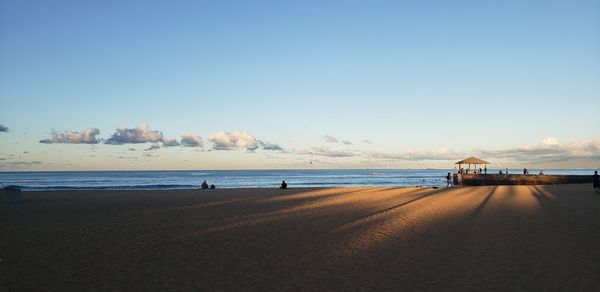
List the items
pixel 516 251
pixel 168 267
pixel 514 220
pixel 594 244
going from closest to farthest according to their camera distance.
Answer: pixel 168 267 < pixel 516 251 < pixel 594 244 < pixel 514 220

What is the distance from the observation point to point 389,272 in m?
8.41

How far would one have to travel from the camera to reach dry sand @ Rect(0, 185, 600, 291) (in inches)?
306

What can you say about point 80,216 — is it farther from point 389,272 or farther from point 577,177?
point 577,177

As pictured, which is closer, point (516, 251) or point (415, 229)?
point (516, 251)

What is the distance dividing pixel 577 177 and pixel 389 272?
4895cm

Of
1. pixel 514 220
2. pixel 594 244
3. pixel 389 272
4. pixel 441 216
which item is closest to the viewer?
pixel 389 272

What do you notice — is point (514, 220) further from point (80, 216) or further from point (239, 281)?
point (80, 216)

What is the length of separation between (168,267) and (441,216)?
12219mm

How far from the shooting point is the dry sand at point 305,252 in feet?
25.5

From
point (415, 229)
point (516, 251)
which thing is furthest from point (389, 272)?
point (415, 229)

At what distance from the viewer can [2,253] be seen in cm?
1062

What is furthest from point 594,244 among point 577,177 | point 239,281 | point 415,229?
point 577,177

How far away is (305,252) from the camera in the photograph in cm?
1059

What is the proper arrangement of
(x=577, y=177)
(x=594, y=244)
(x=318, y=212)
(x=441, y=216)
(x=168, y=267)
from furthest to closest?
(x=577, y=177) → (x=318, y=212) → (x=441, y=216) → (x=594, y=244) → (x=168, y=267)
